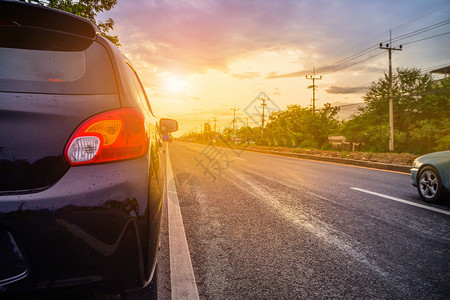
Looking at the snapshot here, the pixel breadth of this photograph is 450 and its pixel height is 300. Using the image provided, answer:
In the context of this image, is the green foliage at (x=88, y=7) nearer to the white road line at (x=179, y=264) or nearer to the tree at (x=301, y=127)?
the white road line at (x=179, y=264)

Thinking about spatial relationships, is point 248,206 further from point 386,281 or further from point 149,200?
point 149,200

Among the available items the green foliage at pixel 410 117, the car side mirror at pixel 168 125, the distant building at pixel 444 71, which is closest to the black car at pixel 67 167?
the car side mirror at pixel 168 125

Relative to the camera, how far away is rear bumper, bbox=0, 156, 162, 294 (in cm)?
118

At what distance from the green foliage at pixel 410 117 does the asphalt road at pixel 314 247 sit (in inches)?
1341

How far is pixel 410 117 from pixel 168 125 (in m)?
45.5

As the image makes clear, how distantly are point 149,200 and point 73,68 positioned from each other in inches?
31.4

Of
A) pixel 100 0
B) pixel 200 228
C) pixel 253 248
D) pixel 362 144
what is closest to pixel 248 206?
pixel 200 228

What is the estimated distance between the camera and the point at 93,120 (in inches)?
54.6

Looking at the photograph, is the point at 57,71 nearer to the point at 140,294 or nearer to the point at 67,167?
the point at 67,167

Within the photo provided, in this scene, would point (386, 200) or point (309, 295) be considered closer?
point (309, 295)

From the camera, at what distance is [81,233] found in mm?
1238

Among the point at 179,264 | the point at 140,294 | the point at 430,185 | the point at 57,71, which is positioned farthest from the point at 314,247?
the point at 430,185

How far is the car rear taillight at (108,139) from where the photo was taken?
1339mm

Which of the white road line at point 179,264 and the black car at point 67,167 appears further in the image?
the white road line at point 179,264
